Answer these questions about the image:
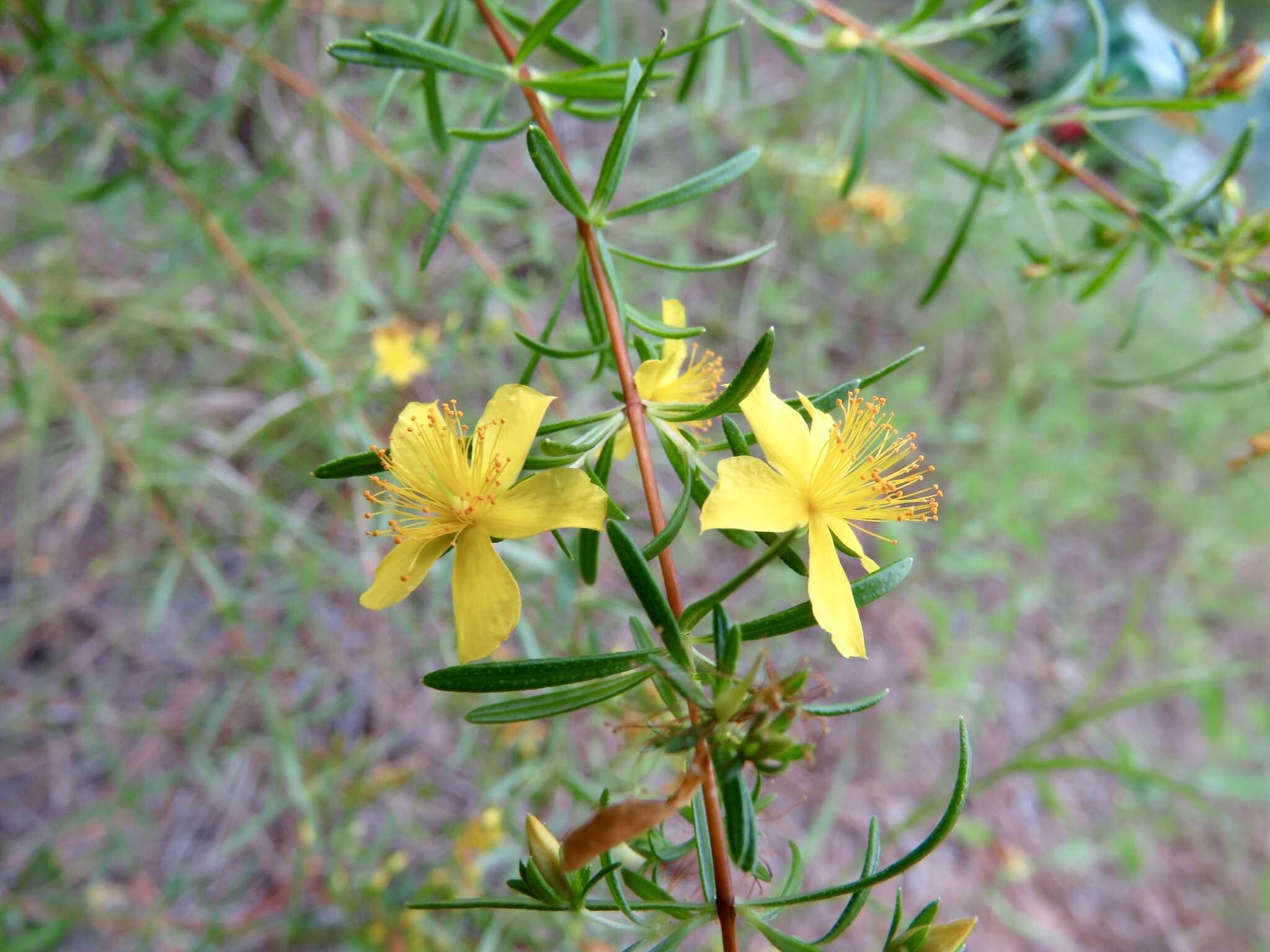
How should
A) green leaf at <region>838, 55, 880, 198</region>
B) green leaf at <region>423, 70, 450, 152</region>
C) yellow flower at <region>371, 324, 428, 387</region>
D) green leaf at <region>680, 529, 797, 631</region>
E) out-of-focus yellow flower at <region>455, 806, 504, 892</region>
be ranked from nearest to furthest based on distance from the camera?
green leaf at <region>680, 529, 797, 631</region> < green leaf at <region>423, 70, 450, 152</region> < green leaf at <region>838, 55, 880, 198</region> < out-of-focus yellow flower at <region>455, 806, 504, 892</region> < yellow flower at <region>371, 324, 428, 387</region>

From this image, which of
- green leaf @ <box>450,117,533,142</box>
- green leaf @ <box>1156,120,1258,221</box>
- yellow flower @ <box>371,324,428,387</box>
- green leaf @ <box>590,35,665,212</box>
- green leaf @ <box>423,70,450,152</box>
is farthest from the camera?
yellow flower @ <box>371,324,428,387</box>

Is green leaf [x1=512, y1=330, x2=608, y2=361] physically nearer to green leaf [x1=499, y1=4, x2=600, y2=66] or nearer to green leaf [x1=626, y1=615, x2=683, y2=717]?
green leaf [x1=626, y1=615, x2=683, y2=717]

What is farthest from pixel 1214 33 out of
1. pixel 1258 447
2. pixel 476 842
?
pixel 476 842

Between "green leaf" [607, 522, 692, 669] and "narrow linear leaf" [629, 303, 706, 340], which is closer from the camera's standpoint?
"green leaf" [607, 522, 692, 669]

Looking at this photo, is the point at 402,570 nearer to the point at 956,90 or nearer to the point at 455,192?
the point at 455,192

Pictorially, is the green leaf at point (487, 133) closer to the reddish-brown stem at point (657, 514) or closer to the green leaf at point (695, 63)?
the reddish-brown stem at point (657, 514)

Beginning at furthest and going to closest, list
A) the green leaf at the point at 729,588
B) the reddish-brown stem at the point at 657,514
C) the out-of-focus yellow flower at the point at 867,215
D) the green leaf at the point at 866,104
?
the out-of-focus yellow flower at the point at 867,215
the green leaf at the point at 866,104
the reddish-brown stem at the point at 657,514
the green leaf at the point at 729,588

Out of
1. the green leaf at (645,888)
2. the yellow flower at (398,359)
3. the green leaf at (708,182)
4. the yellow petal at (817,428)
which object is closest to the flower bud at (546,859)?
the green leaf at (645,888)

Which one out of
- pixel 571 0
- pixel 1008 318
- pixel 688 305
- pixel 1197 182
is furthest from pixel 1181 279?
pixel 571 0

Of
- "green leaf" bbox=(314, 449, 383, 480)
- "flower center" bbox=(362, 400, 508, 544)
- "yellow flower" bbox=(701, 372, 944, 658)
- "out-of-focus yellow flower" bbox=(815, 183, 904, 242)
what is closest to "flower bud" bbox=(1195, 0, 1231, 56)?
"yellow flower" bbox=(701, 372, 944, 658)
